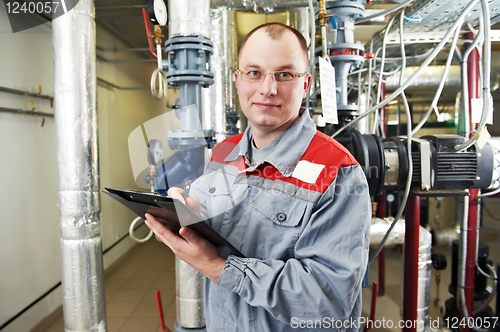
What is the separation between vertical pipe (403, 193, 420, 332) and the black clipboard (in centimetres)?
110

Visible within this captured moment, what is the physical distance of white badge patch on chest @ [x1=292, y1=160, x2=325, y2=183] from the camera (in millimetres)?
738

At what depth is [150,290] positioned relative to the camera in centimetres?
295

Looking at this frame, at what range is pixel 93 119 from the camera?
145 centimetres

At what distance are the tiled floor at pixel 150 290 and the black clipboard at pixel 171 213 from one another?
1.96 m

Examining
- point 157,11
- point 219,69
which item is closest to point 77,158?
point 157,11

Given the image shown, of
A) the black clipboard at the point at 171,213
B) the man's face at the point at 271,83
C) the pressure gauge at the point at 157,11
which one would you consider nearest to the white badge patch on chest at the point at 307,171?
the man's face at the point at 271,83

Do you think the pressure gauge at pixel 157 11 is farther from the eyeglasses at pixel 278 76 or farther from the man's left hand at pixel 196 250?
the man's left hand at pixel 196 250

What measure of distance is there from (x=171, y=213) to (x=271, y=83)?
16.3 inches

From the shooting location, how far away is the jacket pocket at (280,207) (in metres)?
0.74

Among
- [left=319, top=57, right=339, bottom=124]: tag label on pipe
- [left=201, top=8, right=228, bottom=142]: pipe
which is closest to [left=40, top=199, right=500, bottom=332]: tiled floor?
[left=201, top=8, right=228, bottom=142]: pipe

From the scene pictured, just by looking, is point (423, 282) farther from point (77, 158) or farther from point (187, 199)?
point (77, 158)

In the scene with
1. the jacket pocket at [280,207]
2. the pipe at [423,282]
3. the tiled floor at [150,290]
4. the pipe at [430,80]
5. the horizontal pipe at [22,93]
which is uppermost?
the pipe at [430,80]

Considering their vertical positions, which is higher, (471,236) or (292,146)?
(292,146)

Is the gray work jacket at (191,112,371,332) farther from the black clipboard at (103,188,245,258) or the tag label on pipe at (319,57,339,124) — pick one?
the tag label on pipe at (319,57,339,124)
